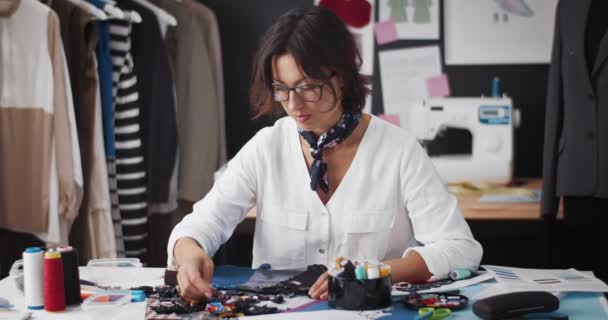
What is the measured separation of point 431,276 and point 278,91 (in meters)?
0.57

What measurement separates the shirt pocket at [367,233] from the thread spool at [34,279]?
30.3 inches

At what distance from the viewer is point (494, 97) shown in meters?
3.48

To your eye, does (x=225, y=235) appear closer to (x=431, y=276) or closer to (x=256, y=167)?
(x=256, y=167)

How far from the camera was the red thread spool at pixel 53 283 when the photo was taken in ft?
5.45

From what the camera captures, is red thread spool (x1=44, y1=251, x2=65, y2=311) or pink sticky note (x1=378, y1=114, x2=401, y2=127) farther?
pink sticky note (x1=378, y1=114, x2=401, y2=127)

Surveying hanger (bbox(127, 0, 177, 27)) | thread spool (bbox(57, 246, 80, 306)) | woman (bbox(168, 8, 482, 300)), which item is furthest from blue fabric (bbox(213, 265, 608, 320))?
hanger (bbox(127, 0, 177, 27))

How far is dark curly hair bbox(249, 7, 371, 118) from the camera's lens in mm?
1928

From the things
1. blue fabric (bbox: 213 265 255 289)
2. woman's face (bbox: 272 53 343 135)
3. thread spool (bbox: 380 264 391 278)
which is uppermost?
woman's face (bbox: 272 53 343 135)

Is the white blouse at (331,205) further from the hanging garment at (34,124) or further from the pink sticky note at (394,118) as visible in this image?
the pink sticky note at (394,118)

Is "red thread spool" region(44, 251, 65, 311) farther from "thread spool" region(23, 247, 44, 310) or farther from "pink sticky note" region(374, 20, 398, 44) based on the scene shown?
"pink sticky note" region(374, 20, 398, 44)

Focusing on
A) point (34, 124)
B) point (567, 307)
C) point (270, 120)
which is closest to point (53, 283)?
point (567, 307)

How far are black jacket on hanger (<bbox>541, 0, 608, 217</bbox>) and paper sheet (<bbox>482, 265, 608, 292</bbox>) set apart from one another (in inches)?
42.9

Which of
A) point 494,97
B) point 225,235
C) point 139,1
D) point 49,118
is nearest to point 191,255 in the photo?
point 225,235

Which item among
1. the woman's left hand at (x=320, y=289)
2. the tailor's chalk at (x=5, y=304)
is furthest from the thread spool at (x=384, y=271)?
the tailor's chalk at (x=5, y=304)
